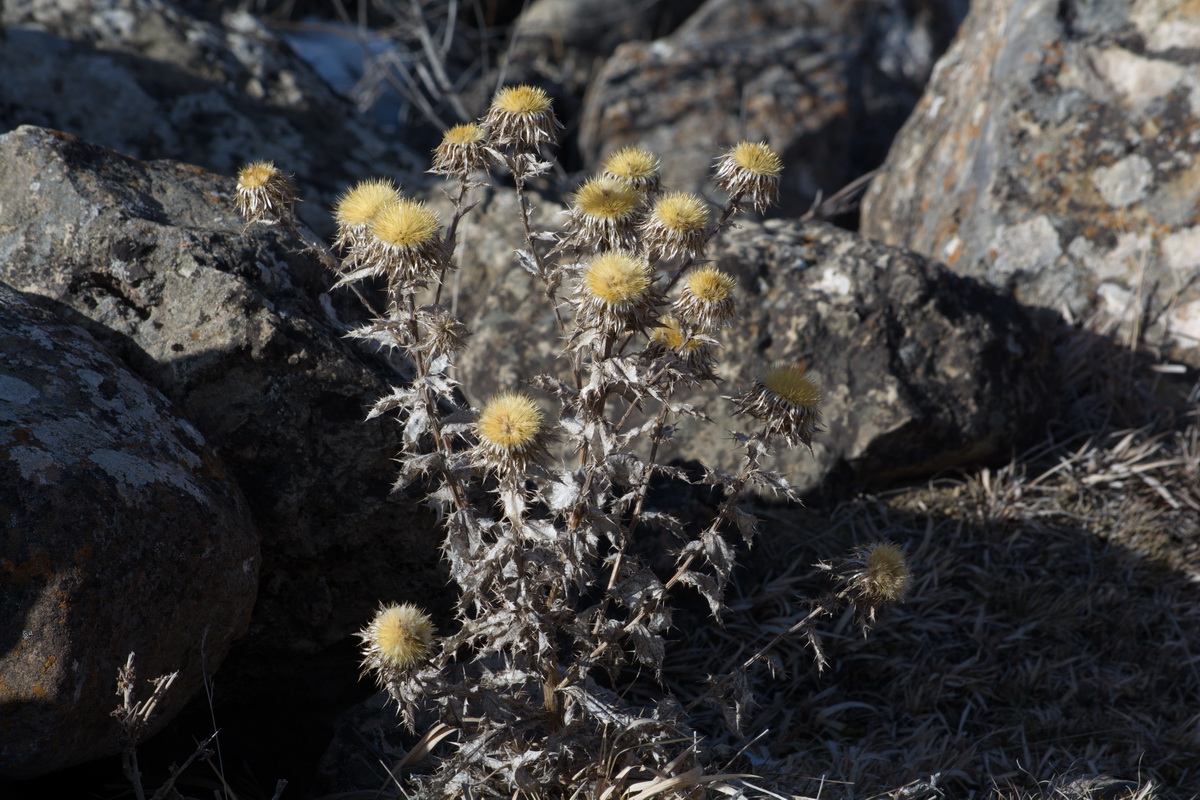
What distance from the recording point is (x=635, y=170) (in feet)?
5.79

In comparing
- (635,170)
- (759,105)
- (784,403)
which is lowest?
(759,105)

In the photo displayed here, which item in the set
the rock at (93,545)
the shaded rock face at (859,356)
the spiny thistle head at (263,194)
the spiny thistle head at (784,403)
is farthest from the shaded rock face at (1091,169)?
the rock at (93,545)

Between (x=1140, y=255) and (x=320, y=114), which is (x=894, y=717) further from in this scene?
(x=320, y=114)

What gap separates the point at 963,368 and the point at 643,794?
1.87 meters

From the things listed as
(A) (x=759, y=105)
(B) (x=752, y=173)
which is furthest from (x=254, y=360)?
(A) (x=759, y=105)

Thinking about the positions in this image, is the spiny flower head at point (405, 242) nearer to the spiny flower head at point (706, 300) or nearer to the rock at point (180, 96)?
the spiny flower head at point (706, 300)

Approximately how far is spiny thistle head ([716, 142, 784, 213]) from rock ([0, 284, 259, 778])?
1242 mm

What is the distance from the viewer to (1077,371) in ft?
11.3

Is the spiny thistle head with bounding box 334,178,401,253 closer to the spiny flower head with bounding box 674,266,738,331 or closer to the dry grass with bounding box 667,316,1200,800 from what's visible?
the spiny flower head with bounding box 674,266,738,331

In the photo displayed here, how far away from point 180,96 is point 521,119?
2776 mm

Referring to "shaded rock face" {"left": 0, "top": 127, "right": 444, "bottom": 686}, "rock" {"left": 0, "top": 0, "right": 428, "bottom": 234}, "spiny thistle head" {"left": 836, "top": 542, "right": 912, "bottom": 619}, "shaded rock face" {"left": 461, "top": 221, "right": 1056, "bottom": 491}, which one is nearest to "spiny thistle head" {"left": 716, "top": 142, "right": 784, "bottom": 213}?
"spiny thistle head" {"left": 836, "top": 542, "right": 912, "bottom": 619}

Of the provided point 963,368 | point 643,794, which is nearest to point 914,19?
point 963,368

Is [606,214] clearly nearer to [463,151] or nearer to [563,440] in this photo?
[463,151]

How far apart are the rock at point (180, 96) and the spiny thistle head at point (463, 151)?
77.9 inches
